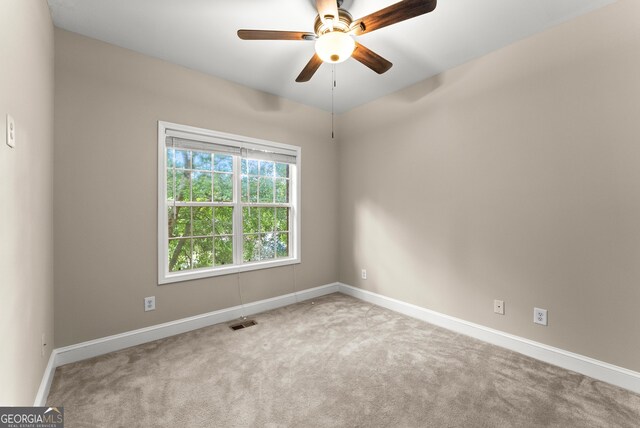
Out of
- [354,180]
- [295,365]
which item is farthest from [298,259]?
[295,365]

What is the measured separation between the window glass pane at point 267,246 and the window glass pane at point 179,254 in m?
0.89

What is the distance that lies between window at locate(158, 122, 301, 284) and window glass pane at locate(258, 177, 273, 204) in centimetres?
1

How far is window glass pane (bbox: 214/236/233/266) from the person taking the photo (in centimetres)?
334

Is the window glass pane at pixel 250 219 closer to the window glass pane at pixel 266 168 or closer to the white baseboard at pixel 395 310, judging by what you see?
the window glass pane at pixel 266 168

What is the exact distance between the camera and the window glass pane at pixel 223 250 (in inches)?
132

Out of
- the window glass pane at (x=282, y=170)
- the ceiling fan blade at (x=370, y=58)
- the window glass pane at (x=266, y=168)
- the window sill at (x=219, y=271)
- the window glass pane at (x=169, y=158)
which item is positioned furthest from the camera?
the window glass pane at (x=282, y=170)

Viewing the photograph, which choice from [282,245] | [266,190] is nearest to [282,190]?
[266,190]

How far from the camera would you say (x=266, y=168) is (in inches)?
148

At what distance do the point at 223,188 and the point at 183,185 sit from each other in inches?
17.0

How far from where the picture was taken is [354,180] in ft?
13.6

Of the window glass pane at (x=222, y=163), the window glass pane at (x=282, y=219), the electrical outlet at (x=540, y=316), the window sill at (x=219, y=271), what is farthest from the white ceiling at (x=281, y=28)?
the electrical outlet at (x=540, y=316)

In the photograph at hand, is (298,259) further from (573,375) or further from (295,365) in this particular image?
(573,375)

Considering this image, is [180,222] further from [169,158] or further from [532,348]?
[532,348]

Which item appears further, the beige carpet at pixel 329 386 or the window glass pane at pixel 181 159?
the window glass pane at pixel 181 159
